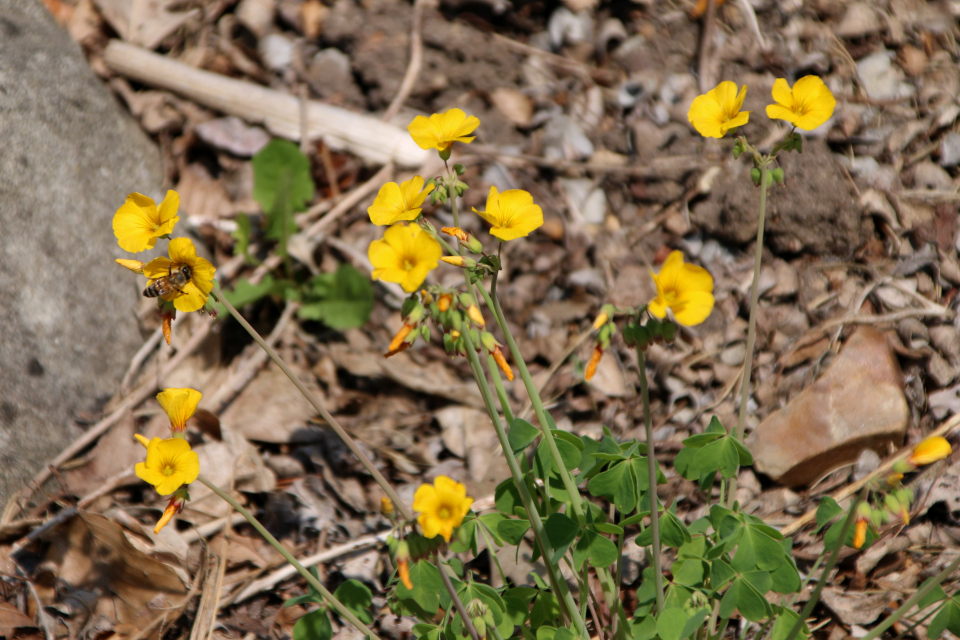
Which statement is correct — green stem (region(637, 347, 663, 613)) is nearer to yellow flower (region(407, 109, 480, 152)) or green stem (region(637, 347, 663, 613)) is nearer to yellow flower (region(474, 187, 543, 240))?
yellow flower (region(474, 187, 543, 240))

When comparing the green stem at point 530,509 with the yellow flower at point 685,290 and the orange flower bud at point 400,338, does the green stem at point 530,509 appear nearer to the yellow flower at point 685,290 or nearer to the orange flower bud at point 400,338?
the orange flower bud at point 400,338

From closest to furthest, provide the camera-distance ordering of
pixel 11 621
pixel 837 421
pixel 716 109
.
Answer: pixel 716 109 → pixel 11 621 → pixel 837 421

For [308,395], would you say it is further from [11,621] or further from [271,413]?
[11,621]

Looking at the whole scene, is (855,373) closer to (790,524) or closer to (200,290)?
(790,524)

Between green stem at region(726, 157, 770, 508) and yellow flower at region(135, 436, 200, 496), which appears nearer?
yellow flower at region(135, 436, 200, 496)

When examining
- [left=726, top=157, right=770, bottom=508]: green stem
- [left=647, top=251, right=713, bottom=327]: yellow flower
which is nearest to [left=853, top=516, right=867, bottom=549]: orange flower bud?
[left=726, top=157, right=770, bottom=508]: green stem

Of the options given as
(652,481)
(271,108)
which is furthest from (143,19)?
A: (652,481)

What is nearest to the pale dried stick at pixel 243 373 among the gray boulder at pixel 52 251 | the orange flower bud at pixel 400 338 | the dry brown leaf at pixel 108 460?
the dry brown leaf at pixel 108 460

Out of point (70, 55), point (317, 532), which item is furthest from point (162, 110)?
point (317, 532)
